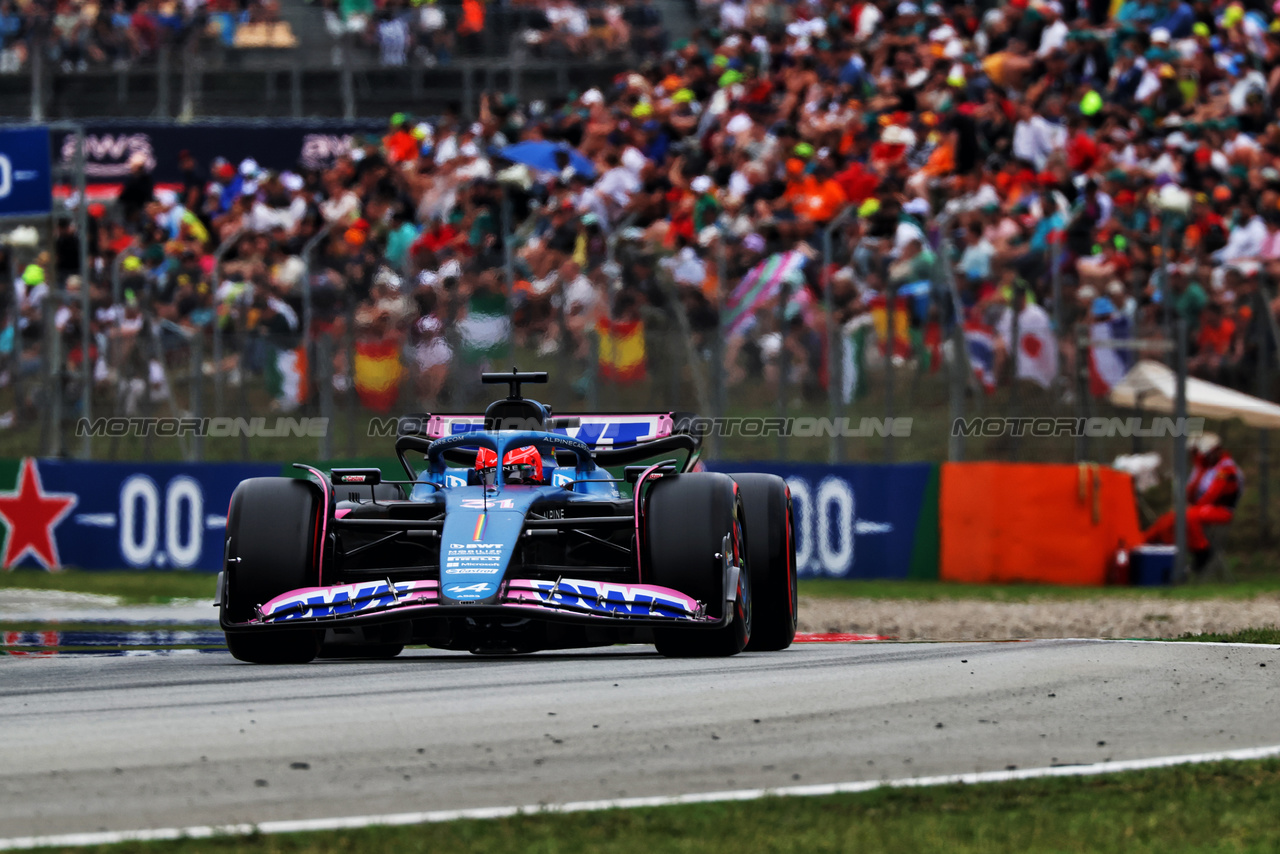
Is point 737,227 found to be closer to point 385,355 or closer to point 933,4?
point 385,355

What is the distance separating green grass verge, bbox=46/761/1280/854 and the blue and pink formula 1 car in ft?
10.2

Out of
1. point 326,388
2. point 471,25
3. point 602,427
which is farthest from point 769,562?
point 471,25

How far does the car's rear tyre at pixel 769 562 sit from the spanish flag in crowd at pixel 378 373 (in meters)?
6.72

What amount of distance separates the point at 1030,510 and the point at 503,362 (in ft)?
14.6

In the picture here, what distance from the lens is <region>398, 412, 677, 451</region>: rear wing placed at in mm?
10297

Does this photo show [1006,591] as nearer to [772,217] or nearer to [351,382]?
[772,217]

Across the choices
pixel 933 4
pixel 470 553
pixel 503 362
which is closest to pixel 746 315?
pixel 503 362

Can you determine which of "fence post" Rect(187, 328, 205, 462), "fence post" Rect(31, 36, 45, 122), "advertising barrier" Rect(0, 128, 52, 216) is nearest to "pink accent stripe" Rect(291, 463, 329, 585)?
"fence post" Rect(187, 328, 205, 462)

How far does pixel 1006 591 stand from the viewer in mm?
15602

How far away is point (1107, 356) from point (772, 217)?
3.64 meters

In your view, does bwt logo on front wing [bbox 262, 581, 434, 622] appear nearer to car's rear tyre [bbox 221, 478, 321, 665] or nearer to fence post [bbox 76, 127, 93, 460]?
car's rear tyre [bbox 221, 478, 321, 665]

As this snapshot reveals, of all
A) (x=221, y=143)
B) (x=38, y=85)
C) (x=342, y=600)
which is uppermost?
(x=38, y=85)

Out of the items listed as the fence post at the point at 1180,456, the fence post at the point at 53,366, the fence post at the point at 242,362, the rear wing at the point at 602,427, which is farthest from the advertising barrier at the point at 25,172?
the fence post at the point at 1180,456

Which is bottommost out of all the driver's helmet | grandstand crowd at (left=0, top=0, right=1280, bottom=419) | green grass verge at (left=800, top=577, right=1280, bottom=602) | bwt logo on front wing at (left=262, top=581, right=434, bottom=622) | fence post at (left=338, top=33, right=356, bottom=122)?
green grass verge at (left=800, top=577, right=1280, bottom=602)
